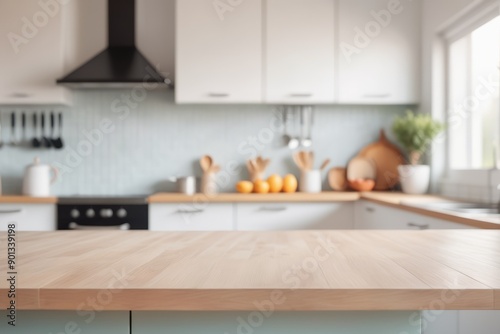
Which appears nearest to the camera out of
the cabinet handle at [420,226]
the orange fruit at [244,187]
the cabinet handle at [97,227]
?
the cabinet handle at [420,226]

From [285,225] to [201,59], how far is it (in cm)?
125

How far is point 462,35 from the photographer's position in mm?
3254

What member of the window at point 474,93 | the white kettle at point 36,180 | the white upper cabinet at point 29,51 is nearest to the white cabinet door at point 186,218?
the white kettle at point 36,180

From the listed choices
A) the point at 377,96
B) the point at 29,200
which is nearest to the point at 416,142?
the point at 377,96

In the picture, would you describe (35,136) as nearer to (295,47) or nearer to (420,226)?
(295,47)

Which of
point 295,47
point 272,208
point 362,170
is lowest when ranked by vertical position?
point 272,208

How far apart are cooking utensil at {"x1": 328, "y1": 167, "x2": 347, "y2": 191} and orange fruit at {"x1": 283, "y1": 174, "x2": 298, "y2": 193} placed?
30cm

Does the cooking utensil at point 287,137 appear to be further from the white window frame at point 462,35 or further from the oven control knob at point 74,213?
the oven control knob at point 74,213

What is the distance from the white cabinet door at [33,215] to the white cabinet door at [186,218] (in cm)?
64

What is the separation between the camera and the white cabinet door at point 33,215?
130 inches

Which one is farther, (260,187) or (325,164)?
(325,164)

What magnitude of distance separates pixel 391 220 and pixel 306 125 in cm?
126

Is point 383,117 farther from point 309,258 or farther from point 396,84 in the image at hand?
point 309,258

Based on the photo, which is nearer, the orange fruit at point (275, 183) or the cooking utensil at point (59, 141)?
the orange fruit at point (275, 183)
